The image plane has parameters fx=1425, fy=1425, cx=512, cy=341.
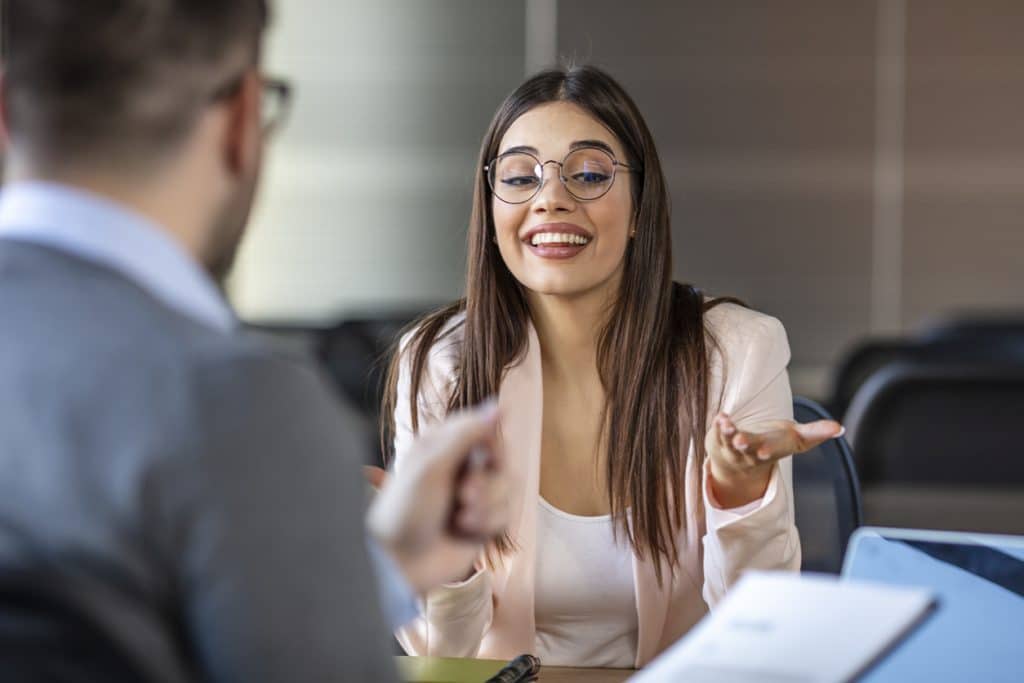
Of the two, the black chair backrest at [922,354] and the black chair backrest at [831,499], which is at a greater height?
the black chair backrest at [831,499]

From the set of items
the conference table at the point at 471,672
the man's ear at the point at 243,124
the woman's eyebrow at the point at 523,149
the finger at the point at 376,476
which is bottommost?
the conference table at the point at 471,672

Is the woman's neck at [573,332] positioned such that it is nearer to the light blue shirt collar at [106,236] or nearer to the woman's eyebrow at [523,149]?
the woman's eyebrow at [523,149]

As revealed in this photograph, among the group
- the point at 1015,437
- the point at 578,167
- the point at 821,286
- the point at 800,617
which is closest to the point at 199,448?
the point at 800,617

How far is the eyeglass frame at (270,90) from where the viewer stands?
88 centimetres

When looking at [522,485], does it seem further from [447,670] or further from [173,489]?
[173,489]

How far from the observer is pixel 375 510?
894 mm

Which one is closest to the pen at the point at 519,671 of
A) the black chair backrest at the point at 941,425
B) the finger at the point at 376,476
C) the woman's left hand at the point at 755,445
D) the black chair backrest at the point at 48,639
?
the finger at the point at 376,476

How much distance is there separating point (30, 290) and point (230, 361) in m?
0.13

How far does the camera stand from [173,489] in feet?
2.37

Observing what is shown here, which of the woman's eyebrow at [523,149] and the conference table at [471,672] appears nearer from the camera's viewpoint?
the conference table at [471,672]

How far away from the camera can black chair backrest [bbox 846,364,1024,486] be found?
10.2 feet

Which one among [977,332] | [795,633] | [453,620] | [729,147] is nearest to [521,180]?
[453,620]

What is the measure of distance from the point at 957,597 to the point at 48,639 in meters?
0.88

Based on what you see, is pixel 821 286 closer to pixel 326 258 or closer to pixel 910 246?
pixel 910 246
